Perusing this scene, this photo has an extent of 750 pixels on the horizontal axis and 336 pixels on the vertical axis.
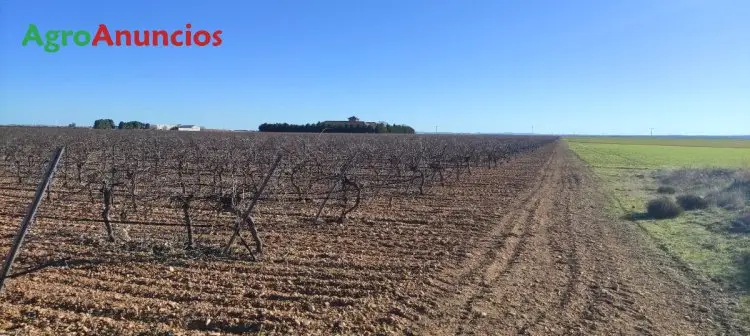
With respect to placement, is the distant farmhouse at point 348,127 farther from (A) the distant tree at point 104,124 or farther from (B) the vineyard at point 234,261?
(B) the vineyard at point 234,261

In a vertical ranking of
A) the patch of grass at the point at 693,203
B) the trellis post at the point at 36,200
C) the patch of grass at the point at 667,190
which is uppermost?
the trellis post at the point at 36,200

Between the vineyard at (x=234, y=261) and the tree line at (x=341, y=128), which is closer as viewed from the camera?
the vineyard at (x=234, y=261)

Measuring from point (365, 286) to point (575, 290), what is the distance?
8.89 ft

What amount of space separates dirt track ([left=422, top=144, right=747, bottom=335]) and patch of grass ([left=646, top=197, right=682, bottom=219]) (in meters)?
2.70

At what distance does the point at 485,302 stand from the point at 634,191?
54.0 ft

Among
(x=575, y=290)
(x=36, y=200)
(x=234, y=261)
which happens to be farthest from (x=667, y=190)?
(x=36, y=200)

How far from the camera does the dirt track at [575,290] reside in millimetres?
5988

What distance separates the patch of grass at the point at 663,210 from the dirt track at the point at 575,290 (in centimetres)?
270

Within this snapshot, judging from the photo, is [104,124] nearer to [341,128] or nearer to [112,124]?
[112,124]

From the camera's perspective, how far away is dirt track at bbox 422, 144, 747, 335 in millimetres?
5988

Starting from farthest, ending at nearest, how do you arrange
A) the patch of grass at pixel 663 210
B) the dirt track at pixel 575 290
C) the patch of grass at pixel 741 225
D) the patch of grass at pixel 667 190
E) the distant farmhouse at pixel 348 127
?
the distant farmhouse at pixel 348 127 → the patch of grass at pixel 667 190 → the patch of grass at pixel 663 210 → the patch of grass at pixel 741 225 → the dirt track at pixel 575 290

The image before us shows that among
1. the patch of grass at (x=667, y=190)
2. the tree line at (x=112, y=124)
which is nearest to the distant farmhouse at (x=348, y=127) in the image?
the tree line at (x=112, y=124)

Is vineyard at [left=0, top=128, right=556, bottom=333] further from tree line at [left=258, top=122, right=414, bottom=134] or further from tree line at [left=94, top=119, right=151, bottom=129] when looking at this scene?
tree line at [left=94, top=119, right=151, bottom=129]

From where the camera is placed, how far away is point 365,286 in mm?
6938
